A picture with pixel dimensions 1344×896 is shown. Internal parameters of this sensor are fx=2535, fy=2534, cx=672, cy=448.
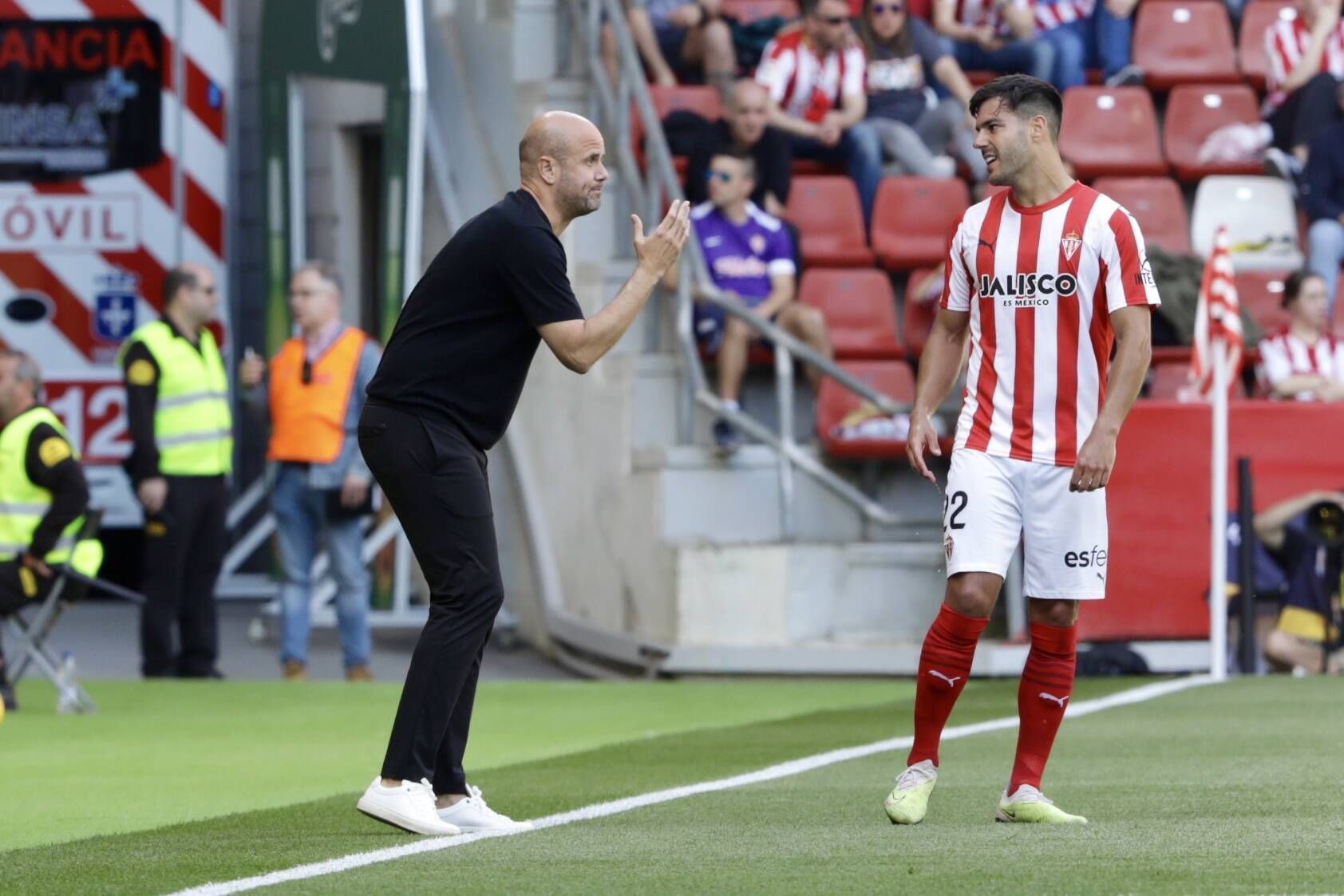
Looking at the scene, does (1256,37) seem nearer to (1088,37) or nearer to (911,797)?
(1088,37)

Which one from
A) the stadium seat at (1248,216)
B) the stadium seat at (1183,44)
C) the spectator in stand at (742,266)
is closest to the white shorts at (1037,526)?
the spectator in stand at (742,266)

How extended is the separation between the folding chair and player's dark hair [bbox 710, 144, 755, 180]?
15.9ft

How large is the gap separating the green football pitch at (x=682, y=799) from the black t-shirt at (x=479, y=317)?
1.12m

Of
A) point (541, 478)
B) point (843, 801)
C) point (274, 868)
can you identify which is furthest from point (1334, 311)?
point (274, 868)

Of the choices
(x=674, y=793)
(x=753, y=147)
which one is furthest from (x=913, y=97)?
(x=674, y=793)

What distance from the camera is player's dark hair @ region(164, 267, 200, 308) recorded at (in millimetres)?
13117

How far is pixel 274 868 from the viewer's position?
5684 mm

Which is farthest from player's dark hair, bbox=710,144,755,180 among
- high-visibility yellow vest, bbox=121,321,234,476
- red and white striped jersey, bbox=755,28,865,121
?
high-visibility yellow vest, bbox=121,321,234,476

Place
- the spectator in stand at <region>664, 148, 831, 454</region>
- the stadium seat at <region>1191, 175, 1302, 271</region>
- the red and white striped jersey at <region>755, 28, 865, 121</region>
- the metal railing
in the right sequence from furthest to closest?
the red and white striped jersey at <region>755, 28, 865, 121</region>, the stadium seat at <region>1191, 175, 1302, 271</region>, the spectator in stand at <region>664, 148, 831, 454</region>, the metal railing

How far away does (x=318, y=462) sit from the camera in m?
13.0

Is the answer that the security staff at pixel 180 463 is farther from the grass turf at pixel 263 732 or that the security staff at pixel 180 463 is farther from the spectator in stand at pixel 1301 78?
the spectator in stand at pixel 1301 78

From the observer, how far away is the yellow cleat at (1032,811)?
6.33 metres

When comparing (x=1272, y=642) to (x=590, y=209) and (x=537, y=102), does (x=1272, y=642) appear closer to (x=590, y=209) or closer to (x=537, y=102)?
(x=537, y=102)

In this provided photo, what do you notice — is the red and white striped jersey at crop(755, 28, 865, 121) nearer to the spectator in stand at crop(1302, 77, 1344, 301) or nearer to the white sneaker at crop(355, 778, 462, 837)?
the spectator in stand at crop(1302, 77, 1344, 301)
